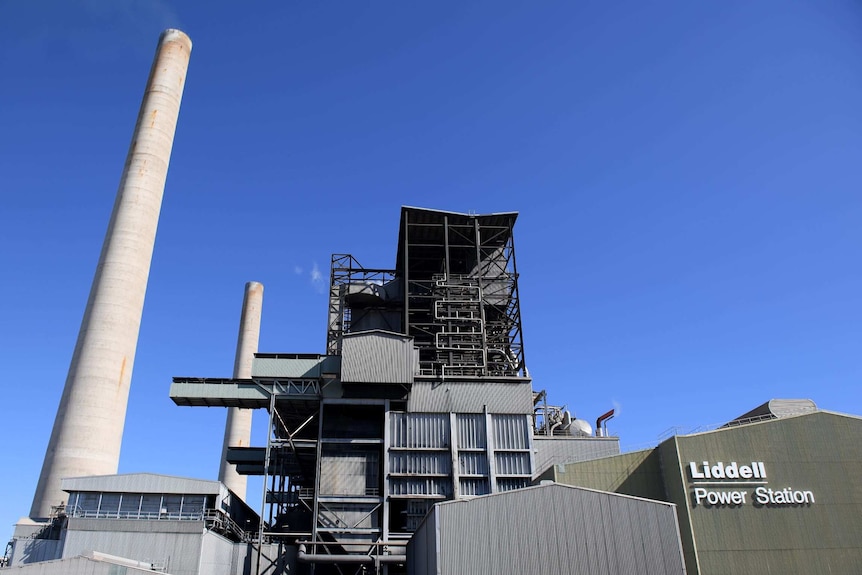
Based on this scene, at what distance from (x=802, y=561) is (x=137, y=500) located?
34237 millimetres

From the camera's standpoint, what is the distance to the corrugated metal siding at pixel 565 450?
140 feet

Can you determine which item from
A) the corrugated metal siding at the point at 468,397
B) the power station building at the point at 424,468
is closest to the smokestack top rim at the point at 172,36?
the power station building at the point at 424,468

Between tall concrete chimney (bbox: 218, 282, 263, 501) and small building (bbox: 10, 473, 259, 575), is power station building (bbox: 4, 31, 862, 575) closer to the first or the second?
small building (bbox: 10, 473, 259, 575)

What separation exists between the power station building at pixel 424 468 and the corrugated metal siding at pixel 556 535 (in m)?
0.06

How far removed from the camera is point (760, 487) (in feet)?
106

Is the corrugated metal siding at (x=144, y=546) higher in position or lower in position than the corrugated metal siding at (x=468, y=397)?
lower

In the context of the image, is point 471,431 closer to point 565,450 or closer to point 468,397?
point 468,397

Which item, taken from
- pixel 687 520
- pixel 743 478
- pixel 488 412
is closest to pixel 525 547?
pixel 687 520

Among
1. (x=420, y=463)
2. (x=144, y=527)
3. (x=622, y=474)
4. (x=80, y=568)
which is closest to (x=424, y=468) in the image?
(x=420, y=463)

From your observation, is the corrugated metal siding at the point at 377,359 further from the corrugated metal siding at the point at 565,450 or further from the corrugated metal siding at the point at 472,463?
the corrugated metal siding at the point at 565,450

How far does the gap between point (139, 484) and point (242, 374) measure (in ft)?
124

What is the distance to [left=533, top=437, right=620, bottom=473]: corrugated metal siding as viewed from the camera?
42.8 metres

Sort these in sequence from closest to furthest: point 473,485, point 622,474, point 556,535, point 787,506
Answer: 1. point 556,535
2. point 787,506
3. point 622,474
4. point 473,485

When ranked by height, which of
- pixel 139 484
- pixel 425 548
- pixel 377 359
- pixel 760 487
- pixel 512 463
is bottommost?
pixel 425 548
